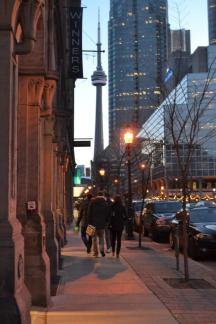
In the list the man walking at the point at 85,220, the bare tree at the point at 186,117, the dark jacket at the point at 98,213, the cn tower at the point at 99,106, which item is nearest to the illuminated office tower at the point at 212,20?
the bare tree at the point at 186,117

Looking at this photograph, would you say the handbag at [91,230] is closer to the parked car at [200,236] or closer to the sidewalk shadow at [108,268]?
the sidewalk shadow at [108,268]

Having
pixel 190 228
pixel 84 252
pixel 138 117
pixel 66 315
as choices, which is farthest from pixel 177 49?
pixel 138 117

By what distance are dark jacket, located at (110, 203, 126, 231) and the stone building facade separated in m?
4.01

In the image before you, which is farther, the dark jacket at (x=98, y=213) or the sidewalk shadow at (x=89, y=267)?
the dark jacket at (x=98, y=213)

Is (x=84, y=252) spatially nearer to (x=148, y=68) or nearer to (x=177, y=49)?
(x=177, y=49)

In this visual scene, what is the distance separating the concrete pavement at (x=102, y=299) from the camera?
7.45 metres

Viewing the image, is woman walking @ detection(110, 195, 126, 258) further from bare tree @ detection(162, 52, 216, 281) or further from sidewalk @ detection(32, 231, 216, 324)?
bare tree @ detection(162, 52, 216, 281)

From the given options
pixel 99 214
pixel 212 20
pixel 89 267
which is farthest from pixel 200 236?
pixel 212 20

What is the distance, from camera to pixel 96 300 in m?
8.79

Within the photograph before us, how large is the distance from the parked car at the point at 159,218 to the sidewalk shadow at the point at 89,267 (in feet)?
25.2

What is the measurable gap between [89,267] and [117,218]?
3069 mm

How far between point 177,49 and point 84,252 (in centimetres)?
796

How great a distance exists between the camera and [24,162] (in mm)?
8727

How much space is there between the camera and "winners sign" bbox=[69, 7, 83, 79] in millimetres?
20609
